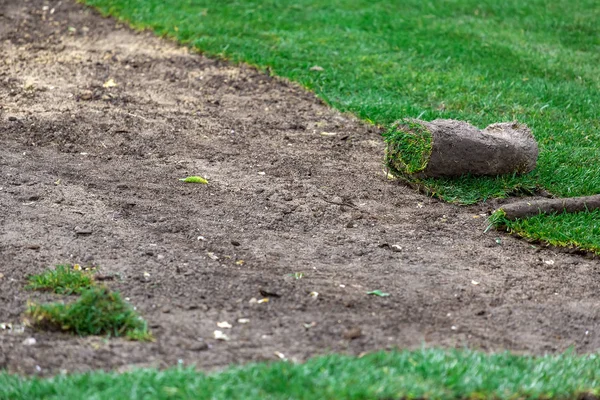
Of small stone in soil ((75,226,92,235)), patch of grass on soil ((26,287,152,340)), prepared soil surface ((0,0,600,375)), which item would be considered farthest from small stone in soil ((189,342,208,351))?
small stone in soil ((75,226,92,235))

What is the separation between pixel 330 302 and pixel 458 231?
1.50 m

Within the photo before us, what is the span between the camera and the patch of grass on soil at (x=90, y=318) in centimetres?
388

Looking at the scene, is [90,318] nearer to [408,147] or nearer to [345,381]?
[345,381]

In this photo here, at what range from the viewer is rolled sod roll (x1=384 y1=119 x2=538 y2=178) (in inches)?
237

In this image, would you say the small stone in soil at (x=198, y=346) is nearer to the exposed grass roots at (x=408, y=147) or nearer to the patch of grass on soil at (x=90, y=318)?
the patch of grass on soil at (x=90, y=318)

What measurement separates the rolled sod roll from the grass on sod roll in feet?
0.35

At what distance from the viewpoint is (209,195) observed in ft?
19.1

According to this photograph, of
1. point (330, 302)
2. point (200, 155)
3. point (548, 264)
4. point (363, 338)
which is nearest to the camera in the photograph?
point (363, 338)

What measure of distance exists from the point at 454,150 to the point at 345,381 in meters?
3.04

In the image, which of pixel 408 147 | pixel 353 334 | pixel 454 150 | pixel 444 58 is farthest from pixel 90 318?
pixel 444 58

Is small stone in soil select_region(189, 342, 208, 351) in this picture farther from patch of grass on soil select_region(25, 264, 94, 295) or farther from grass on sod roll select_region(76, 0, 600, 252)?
grass on sod roll select_region(76, 0, 600, 252)

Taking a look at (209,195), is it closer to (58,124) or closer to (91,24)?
(58,124)

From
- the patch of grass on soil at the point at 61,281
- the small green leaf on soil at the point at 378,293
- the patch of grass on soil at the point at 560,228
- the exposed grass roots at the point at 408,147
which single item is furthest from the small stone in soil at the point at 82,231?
the patch of grass on soil at the point at 560,228

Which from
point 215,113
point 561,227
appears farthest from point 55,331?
point 215,113
